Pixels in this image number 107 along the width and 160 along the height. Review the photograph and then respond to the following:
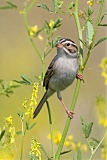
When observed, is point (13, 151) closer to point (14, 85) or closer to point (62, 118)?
point (14, 85)

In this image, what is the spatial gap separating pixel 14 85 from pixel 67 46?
2.51ft

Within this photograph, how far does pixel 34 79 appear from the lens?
778cm

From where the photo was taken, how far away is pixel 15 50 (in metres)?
10.7

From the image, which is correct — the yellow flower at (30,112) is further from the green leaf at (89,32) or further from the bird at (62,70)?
the bird at (62,70)

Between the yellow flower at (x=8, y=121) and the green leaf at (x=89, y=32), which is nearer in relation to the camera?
the yellow flower at (x=8, y=121)

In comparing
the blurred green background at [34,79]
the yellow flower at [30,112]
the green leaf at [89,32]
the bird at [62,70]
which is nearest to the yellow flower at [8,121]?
the yellow flower at [30,112]

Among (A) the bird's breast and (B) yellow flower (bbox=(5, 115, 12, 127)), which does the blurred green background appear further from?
(B) yellow flower (bbox=(5, 115, 12, 127))

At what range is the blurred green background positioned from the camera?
20.4 ft

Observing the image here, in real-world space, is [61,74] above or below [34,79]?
above

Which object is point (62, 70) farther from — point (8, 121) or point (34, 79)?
point (34, 79)

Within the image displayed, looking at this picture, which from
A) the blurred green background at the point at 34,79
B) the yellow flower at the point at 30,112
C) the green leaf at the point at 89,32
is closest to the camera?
the yellow flower at the point at 30,112

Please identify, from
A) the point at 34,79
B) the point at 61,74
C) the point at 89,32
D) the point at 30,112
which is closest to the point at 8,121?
the point at 30,112

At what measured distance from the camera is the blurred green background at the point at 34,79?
622 cm

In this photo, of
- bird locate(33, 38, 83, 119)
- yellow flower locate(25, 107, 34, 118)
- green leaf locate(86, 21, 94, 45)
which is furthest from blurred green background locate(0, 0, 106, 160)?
yellow flower locate(25, 107, 34, 118)
